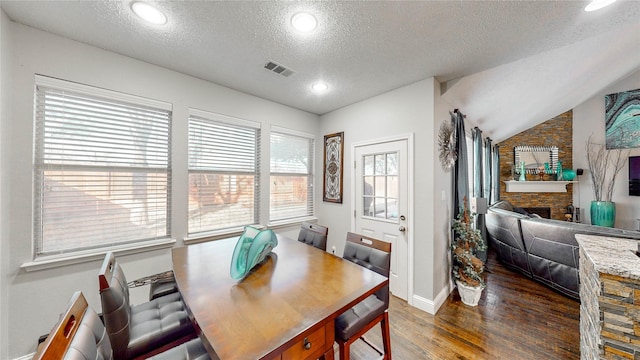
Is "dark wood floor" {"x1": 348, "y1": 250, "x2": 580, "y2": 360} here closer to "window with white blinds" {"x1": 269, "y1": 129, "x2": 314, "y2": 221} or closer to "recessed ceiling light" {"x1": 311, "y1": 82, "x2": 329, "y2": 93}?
"window with white blinds" {"x1": 269, "y1": 129, "x2": 314, "y2": 221}

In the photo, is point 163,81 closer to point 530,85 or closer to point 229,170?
point 229,170

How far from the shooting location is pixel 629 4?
1503mm

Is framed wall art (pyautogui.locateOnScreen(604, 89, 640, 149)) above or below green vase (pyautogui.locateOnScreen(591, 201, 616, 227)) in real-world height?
above

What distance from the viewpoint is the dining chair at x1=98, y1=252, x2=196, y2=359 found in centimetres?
112

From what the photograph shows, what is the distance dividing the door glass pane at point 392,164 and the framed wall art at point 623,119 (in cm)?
638

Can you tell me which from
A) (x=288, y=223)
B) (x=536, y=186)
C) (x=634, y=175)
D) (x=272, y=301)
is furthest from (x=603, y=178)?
(x=272, y=301)

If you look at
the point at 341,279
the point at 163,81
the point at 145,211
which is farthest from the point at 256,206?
the point at 341,279

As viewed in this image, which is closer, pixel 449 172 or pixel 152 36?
pixel 152 36

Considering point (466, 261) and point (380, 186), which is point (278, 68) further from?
point (466, 261)

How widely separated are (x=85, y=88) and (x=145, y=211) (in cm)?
120

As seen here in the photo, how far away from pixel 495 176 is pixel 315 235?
608 centimetres

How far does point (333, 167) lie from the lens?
140 inches

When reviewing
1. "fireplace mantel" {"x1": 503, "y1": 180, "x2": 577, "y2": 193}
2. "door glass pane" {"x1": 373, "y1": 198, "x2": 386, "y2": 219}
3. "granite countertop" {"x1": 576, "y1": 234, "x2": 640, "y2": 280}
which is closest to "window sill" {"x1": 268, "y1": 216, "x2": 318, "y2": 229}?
"door glass pane" {"x1": 373, "y1": 198, "x2": 386, "y2": 219}

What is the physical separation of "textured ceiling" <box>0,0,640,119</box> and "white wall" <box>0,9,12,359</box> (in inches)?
8.6
